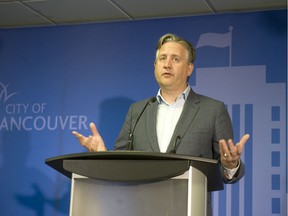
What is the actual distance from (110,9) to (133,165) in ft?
10.3

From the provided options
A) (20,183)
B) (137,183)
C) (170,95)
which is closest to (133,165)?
(137,183)

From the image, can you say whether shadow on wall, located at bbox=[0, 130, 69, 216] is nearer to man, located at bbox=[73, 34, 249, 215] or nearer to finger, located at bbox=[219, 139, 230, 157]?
man, located at bbox=[73, 34, 249, 215]

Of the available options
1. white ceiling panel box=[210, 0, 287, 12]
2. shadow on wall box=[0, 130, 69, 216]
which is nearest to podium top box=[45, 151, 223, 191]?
white ceiling panel box=[210, 0, 287, 12]

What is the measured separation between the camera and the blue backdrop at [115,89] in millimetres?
4168

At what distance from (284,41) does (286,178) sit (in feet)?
3.54

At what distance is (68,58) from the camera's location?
4.87 meters

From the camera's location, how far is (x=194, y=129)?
2.05 metres

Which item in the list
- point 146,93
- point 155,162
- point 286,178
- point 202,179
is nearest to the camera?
point 155,162

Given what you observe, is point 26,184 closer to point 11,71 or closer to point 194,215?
point 11,71

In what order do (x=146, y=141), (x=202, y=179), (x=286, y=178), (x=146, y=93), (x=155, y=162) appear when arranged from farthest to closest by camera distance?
1. (x=146, y=93)
2. (x=286, y=178)
3. (x=146, y=141)
4. (x=202, y=179)
5. (x=155, y=162)

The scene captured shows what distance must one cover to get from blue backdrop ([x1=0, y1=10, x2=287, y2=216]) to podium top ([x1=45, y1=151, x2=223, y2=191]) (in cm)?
258

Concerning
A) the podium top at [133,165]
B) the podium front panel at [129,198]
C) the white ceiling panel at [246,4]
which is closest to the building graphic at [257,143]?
the white ceiling panel at [246,4]

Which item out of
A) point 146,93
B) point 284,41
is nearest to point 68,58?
point 146,93

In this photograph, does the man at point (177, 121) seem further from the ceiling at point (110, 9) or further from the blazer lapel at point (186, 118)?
the ceiling at point (110, 9)
